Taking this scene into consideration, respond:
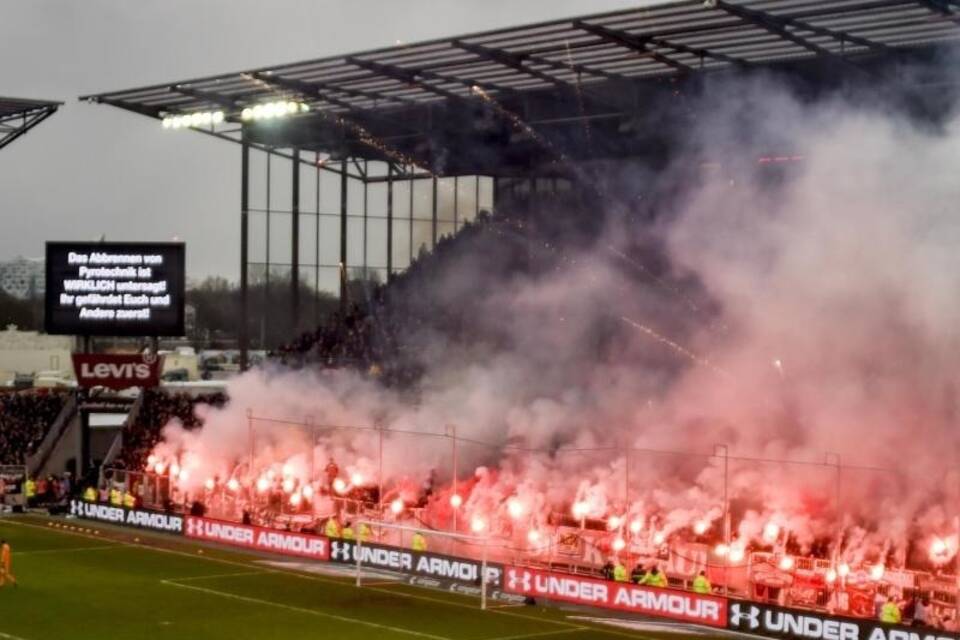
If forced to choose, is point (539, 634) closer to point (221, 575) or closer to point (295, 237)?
point (221, 575)

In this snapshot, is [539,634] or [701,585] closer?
[539,634]

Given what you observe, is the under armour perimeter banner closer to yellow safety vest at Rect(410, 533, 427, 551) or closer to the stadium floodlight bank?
the stadium floodlight bank

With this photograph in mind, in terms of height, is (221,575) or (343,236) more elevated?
(343,236)

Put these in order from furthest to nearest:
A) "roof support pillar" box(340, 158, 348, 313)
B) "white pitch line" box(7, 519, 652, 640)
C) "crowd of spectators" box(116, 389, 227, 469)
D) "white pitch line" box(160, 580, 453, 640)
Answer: "roof support pillar" box(340, 158, 348, 313) → "crowd of spectators" box(116, 389, 227, 469) → "white pitch line" box(7, 519, 652, 640) → "white pitch line" box(160, 580, 453, 640)

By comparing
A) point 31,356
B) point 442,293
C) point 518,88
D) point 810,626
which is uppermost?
point 518,88

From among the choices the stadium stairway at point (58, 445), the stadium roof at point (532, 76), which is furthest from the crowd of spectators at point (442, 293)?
the stadium stairway at point (58, 445)

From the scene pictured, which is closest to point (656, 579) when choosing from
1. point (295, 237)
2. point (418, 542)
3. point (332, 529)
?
point (418, 542)

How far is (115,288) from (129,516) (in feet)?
24.0

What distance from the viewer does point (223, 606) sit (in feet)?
81.3

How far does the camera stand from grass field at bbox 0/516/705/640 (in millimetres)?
22516

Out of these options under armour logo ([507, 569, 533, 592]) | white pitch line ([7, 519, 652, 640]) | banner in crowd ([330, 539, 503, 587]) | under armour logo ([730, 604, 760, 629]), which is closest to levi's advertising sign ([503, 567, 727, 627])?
under armour logo ([507, 569, 533, 592])

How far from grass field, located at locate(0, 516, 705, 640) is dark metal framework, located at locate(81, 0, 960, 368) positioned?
11.6 m

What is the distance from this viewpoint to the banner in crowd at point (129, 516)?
33.4 metres

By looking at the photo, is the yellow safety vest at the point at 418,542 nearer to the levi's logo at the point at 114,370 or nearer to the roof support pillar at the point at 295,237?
the levi's logo at the point at 114,370
